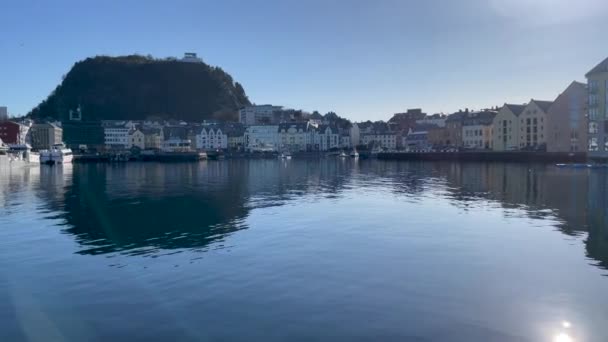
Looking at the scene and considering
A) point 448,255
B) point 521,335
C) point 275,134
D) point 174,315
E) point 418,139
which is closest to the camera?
point 521,335

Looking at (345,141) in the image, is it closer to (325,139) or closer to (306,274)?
(325,139)

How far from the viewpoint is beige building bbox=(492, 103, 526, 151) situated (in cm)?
11156

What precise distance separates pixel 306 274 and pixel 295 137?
488ft

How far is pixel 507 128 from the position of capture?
113375 mm

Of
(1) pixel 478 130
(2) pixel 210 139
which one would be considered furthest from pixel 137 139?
(1) pixel 478 130

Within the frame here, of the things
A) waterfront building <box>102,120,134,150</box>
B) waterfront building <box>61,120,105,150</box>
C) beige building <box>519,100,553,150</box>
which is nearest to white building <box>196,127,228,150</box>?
waterfront building <box>102,120,134,150</box>

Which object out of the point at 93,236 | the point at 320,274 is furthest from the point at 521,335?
the point at 93,236

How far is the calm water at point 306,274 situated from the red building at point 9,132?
417 feet

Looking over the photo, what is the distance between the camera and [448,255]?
17.0 meters

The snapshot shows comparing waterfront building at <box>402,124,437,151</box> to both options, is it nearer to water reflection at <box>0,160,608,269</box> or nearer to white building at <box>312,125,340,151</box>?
white building at <box>312,125,340,151</box>

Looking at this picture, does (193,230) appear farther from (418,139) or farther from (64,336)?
(418,139)

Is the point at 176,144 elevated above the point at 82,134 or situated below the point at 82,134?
below

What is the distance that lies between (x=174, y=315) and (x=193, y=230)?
35.9ft

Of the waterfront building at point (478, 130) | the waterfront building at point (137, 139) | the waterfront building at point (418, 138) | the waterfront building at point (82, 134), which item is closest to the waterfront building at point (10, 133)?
the waterfront building at point (82, 134)
